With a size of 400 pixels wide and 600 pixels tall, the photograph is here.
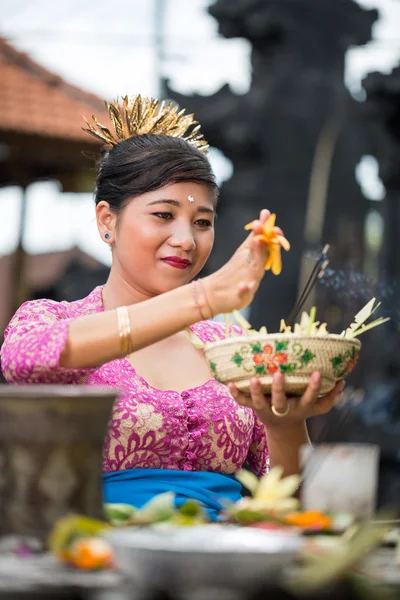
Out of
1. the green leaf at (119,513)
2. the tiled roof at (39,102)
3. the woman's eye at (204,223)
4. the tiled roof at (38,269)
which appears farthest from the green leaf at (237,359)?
the tiled roof at (38,269)

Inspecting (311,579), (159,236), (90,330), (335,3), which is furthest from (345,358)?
(335,3)

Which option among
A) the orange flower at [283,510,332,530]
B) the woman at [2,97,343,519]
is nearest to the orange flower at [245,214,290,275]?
the woman at [2,97,343,519]

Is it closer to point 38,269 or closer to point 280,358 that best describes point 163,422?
point 280,358

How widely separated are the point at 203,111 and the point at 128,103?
3.94 m

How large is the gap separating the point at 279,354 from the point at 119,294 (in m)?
0.84

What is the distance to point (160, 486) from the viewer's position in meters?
2.29

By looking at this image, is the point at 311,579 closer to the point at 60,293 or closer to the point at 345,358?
the point at 345,358

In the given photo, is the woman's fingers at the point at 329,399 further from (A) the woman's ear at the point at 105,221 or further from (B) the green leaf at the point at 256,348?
(A) the woman's ear at the point at 105,221

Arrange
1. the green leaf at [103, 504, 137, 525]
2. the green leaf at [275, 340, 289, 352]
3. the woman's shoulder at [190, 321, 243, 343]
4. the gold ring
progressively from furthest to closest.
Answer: the woman's shoulder at [190, 321, 243, 343]
the gold ring
the green leaf at [275, 340, 289, 352]
the green leaf at [103, 504, 137, 525]

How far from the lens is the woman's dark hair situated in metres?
2.51

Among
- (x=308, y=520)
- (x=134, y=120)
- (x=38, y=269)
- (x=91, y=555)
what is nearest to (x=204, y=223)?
(x=134, y=120)

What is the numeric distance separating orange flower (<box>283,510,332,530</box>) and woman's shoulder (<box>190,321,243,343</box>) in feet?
4.21

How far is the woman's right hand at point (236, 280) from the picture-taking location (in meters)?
1.90

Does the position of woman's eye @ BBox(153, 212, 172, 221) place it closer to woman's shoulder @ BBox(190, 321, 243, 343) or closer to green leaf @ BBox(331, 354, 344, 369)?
woman's shoulder @ BBox(190, 321, 243, 343)
